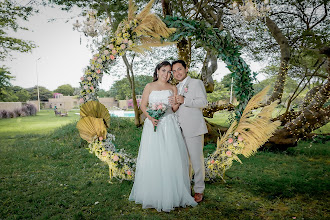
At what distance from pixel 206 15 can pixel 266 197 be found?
738 centimetres

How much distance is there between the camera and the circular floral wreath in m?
3.98

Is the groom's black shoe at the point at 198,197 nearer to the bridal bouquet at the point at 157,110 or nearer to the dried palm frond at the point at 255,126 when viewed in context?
the dried palm frond at the point at 255,126

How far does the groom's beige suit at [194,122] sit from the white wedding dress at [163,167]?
0.12 meters

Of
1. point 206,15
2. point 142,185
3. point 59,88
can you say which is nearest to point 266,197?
point 142,185

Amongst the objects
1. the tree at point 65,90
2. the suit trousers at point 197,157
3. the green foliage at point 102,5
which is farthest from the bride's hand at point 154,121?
the tree at point 65,90

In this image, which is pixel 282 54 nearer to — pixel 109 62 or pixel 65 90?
pixel 109 62

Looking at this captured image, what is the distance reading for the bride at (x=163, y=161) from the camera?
3.37 metres

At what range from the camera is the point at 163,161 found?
339 cm

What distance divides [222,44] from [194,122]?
1504 millimetres

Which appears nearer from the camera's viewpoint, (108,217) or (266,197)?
(108,217)

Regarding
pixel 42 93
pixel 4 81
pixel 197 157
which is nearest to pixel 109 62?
pixel 197 157

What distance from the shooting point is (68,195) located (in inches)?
158

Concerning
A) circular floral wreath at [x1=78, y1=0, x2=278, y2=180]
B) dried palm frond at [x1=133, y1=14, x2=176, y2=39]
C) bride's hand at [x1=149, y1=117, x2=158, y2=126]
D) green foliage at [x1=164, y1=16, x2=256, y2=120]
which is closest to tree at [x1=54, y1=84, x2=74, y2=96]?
circular floral wreath at [x1=78, y1=0, x2=278, y2=180]

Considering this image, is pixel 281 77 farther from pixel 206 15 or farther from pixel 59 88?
pixel 59 88
